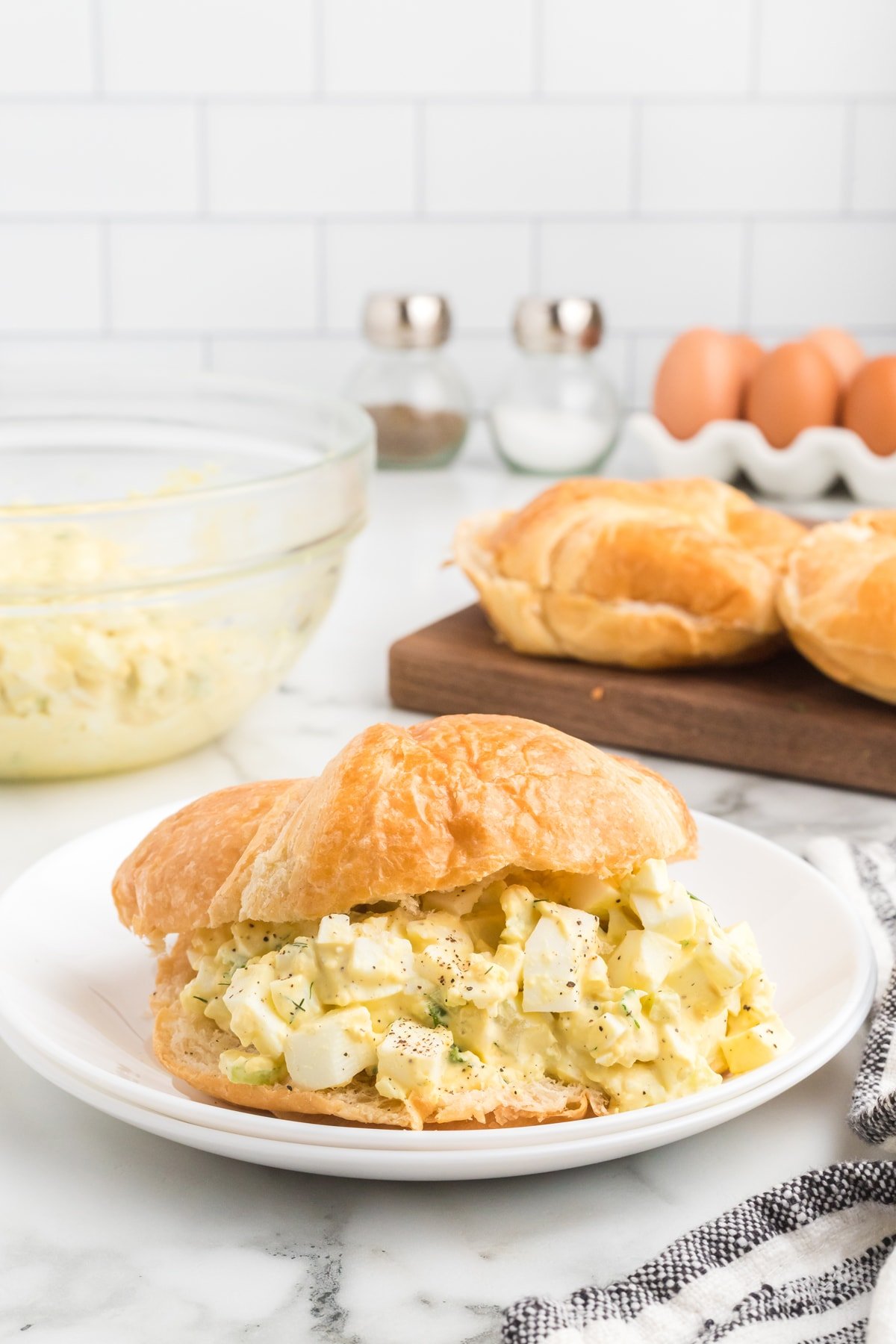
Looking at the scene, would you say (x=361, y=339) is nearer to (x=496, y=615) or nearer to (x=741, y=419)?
(x=741, y=419)

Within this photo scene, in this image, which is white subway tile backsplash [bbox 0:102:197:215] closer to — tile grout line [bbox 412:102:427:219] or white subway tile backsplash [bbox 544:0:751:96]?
tile grout line [bbox 412:102:427:219]

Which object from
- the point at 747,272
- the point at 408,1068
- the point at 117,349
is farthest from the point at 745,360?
the point at 408,1068

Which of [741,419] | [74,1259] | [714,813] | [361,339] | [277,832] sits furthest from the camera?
[361,339]

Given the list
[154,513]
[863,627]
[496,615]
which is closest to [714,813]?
[863,627]

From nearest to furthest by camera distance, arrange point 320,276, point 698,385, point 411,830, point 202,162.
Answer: point 411,830 < point 698,385 < point 202,162 < point 320,276

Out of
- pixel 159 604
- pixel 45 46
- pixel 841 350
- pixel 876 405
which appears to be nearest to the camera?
pixel 159 604

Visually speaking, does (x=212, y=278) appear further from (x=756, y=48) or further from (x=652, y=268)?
(x=756, y=48)

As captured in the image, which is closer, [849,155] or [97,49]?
[97,49]
